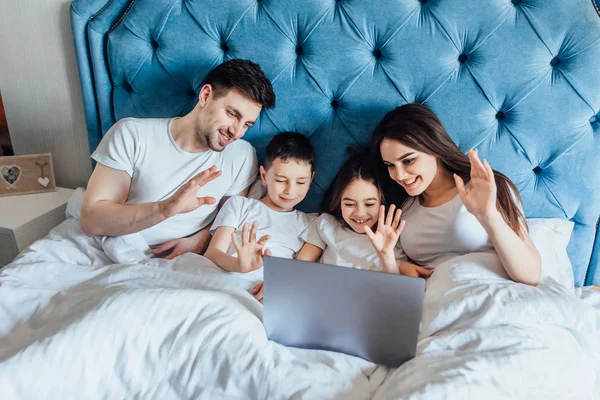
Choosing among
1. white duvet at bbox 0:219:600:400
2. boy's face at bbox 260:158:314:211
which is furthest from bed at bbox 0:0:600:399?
boy's face at bbox 260:158:314:211

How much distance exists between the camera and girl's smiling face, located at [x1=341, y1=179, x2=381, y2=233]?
1253 millimetres

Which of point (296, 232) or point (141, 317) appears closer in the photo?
point (141, 317)

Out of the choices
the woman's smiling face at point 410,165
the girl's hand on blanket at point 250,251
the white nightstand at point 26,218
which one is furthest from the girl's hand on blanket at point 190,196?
the white nightstand at point 26,218

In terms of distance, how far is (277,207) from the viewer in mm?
1394

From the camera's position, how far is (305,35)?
1329 mm

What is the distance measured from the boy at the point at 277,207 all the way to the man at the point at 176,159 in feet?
0.29

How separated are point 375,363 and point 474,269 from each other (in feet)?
1.12

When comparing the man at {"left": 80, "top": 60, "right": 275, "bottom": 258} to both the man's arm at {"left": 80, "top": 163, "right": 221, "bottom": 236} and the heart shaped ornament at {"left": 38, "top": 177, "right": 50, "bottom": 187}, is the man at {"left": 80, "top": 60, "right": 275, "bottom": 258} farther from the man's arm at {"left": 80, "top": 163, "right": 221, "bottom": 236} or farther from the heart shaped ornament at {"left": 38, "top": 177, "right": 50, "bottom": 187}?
the heart shaped ornament at {"left": 38, "top": 177, "right": 50, "bottom": 187}

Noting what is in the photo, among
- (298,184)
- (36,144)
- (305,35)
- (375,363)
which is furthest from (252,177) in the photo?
(36,144)

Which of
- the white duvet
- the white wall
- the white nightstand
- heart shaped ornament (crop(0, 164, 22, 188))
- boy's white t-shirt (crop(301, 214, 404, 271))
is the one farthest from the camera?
heart shaped ornament (crop(0, 164, 22, 188))

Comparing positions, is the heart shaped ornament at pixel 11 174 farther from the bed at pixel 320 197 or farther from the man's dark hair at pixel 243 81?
the man's dark hair at pixel 243 81

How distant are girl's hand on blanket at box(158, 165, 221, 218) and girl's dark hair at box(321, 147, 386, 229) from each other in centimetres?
39

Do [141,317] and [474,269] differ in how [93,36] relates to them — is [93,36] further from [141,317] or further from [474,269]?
[474,269]

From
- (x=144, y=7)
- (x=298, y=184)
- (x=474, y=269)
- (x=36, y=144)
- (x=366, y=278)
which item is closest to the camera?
(x=366, y=278)
